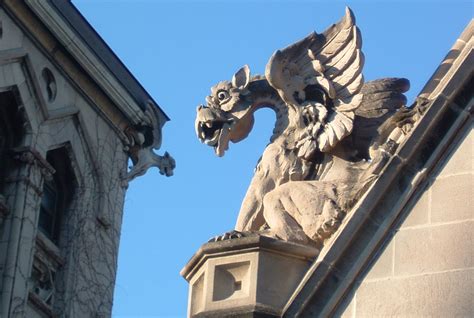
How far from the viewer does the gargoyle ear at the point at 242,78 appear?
13703 mm

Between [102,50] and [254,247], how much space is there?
1236 inches

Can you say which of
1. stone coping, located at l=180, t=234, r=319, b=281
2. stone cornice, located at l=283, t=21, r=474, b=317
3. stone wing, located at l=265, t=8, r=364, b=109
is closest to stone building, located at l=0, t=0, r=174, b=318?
stone wing, located at l=265, t=8, r=364, b=109

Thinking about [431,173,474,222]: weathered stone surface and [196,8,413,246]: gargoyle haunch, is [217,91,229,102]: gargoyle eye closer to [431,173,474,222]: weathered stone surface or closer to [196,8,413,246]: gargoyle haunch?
[196,8,413,246]: gargoyle haunch

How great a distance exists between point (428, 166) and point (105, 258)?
30944 mm

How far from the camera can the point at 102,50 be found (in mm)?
43344

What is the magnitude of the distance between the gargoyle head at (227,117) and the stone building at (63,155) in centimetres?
2318

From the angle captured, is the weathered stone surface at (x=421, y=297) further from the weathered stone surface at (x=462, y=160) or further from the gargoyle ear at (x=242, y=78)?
the gargoyle ear at (x=242, y=78)

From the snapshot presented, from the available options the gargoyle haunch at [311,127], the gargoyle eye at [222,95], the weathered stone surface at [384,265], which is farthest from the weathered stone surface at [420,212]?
the gargoyle eye at [222,95]

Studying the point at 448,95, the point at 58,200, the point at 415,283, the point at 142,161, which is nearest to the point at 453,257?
the point at 415,283

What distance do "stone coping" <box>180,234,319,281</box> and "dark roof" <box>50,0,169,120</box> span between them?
28365 millimetres

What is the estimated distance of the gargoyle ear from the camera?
13703 mm

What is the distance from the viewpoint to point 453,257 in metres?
11.7

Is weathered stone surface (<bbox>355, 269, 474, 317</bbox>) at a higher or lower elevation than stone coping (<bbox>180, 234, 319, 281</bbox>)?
lower

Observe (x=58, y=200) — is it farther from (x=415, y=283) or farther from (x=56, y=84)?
(x=415, y=283)
